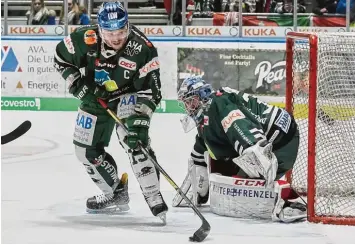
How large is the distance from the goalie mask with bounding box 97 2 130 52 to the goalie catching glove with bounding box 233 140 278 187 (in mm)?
749

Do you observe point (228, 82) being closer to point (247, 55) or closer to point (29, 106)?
point (247, 55)

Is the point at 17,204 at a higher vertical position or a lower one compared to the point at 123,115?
lower

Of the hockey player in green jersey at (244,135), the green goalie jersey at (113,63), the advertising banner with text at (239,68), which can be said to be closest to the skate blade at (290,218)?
the hockey player in green jersey at (244,135)

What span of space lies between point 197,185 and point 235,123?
0.64 m

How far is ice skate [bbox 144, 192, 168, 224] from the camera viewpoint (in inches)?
162

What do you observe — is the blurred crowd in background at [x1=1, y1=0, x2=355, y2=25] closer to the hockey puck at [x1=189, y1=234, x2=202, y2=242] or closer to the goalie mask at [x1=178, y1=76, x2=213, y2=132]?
the goalie mask at [x1=178, y1=76, x2=213, y2=132]

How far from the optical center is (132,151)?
4.10 metres

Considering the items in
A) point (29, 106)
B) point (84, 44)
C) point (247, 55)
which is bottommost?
point (29, 106)

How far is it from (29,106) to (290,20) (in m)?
2.65

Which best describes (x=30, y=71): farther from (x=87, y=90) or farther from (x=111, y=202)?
(x=87, y=90)

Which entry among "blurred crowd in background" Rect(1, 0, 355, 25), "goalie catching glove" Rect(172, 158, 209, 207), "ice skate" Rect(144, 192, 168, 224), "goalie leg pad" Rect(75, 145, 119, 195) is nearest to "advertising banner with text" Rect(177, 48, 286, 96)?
"blurred crowd in background" Rect(1, 0, 355, 25)

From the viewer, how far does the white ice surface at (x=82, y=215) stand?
3.83m

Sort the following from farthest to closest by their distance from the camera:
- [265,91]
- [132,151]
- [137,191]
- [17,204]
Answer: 1. [265,91]
2. [137,191]
3. [17,204]
4. [132,151]

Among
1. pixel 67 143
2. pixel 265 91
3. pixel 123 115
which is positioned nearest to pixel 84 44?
pixel 123 115
